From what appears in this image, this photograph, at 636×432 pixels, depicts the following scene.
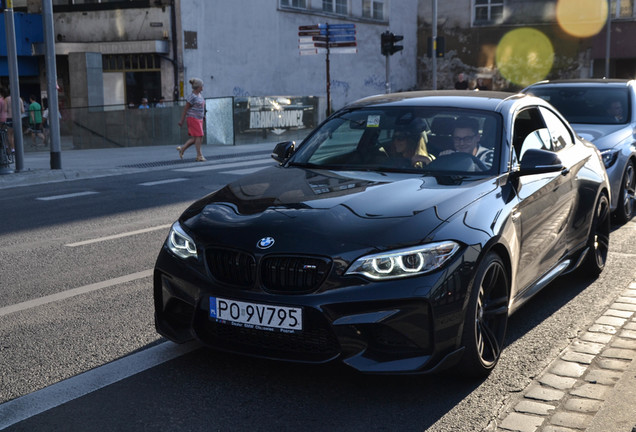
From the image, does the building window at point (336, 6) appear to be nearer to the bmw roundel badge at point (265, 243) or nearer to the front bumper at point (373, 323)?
the bmw roundel badge at point (265, 243)

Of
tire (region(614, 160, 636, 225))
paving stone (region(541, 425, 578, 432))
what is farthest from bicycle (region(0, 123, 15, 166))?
paving stone (region(541, 425, 578, 432))

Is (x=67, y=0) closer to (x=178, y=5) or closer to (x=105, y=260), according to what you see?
(x=178, y=5)

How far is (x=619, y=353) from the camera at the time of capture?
4727 mm

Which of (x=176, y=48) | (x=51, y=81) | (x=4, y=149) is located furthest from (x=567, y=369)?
(x=176, y=48)

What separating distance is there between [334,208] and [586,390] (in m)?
1.54

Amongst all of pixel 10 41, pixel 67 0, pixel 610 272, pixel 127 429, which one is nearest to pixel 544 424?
pixel 127 429

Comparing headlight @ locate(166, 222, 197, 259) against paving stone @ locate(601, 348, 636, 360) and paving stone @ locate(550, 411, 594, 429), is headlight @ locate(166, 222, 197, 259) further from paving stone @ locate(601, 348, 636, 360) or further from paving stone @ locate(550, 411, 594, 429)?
paving stone @ locate(601, 348, 636, 360)

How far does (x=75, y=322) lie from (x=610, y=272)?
4.27 meters

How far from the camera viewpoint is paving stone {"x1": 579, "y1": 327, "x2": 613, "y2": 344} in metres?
4.98

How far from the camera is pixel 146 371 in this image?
4.41m

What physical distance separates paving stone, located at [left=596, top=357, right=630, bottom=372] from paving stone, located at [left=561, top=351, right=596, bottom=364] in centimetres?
5

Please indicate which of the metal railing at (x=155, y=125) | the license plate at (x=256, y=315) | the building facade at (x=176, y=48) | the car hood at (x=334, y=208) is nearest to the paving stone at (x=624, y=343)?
the car hood at (x=334, y=208)

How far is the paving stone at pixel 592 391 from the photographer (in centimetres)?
407

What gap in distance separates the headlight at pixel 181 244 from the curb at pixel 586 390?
1.71 meters
